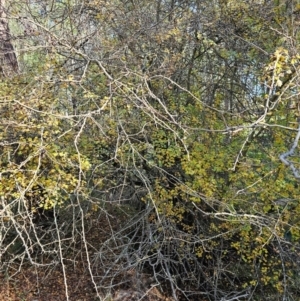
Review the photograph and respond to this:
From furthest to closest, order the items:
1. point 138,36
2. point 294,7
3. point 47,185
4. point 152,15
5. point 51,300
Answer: point 51,300 < point 152,15 < point 138,36 < point 294,7 < point 47,185

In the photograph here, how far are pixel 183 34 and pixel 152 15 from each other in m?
0.50

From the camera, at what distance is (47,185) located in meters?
3.48

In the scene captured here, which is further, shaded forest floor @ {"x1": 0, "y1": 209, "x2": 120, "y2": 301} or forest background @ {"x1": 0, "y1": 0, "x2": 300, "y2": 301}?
shaded forest floor @ {"x1": 0, "y1": 209, "x2": 120, "y2": 301}

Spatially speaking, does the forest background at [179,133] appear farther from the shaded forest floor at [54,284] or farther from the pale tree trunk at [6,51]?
the shaded forest floor at [54,284]

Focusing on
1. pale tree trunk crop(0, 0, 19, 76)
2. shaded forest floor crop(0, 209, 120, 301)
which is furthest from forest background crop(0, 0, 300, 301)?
shaded forest floor crop(0, 209, 120, 301)

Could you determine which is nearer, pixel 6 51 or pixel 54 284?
pixel 6 51

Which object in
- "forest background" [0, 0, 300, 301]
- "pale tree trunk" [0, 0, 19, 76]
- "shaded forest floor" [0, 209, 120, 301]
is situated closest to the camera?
"forest background" [0, 0, 300, 301]

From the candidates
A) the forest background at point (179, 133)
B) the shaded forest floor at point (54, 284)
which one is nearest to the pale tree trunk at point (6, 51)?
the forest background at point (179, 133)

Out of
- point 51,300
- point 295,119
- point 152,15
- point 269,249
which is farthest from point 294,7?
point 51,300

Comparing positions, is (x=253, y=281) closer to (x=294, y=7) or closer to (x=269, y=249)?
(x=269, y=249)

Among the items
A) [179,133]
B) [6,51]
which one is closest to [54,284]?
[179,133]

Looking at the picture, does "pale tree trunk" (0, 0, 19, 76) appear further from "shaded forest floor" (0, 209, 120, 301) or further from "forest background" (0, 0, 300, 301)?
"shaded forest floor" (0, 209, 120, 301)

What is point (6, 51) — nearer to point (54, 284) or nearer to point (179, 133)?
point (179, 133)

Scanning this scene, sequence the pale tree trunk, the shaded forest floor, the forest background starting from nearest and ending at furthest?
the forest background < the pale tree trunk < the shaded forest floor
